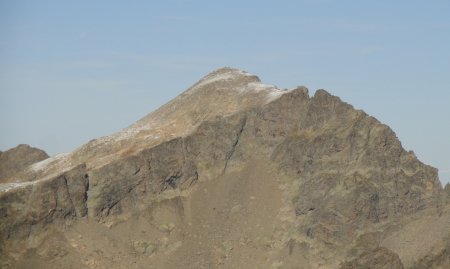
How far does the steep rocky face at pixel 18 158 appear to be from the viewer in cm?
17712

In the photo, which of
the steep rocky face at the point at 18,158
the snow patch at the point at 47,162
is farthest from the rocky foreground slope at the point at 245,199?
the steep rocky face at the point at 18,158

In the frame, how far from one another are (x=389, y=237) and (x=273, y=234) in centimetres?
1951

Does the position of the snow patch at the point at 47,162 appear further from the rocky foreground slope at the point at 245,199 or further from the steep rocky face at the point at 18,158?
the steep rocky face at the point at 18,158

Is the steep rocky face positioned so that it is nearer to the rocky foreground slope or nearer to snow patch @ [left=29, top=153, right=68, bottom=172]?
snow patch @ [left=29, top=153, right=68, bottom=172]

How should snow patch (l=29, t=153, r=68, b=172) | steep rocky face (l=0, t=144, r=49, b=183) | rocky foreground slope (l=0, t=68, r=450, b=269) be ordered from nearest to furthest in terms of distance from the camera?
rocky foreground slope (l=0, t=68, r=450, b=269), snow patch (l=29, t=153, r=68, b=172), steep rocky face (l=0, t=144, r=49, b=183)

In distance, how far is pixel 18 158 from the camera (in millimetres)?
180375

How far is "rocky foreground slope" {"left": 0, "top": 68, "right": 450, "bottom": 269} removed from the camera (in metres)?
140

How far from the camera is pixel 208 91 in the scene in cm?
17362

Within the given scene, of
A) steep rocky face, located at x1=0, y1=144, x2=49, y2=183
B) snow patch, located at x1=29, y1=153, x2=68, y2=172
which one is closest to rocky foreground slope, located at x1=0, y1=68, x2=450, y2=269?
snow patch, located at x1=29, y1=153, x2=68, y2=172

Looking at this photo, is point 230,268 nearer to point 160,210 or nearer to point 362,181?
point 160,210

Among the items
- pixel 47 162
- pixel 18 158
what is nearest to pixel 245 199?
pixel 47 162

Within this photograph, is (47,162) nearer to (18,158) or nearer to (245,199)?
(18,158)

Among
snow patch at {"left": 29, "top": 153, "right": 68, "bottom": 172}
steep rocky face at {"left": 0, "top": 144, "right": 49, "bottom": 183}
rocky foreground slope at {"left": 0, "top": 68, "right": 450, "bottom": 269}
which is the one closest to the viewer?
rocky foreground slope at {"left": 0, "top": 68, "right": 450, "bottom": 269}

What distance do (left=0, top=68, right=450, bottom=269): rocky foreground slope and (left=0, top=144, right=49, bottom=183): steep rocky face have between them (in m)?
15.0
